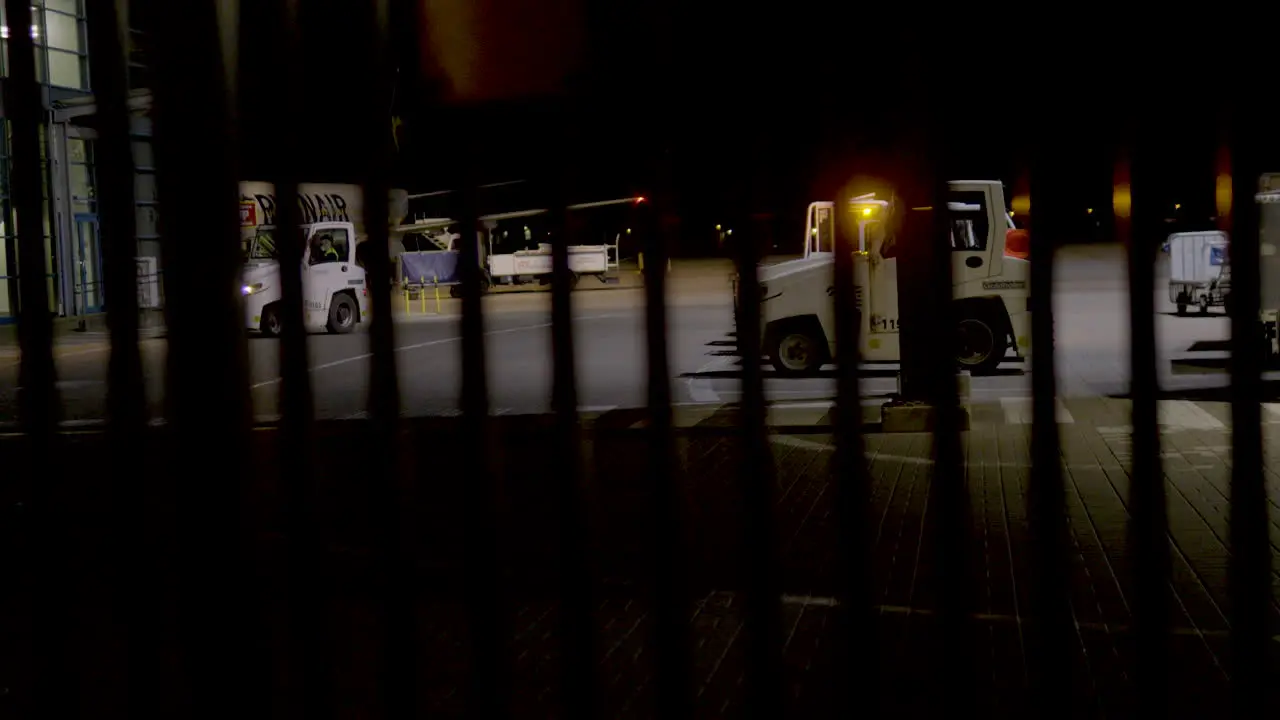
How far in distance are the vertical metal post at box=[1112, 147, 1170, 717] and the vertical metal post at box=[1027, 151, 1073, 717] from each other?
13 centimetres

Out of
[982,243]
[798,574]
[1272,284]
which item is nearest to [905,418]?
[982,243]

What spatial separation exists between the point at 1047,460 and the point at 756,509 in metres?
0.56

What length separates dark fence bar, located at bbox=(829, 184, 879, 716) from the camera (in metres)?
2.30

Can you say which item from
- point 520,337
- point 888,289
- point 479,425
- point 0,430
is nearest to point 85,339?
point 520,337

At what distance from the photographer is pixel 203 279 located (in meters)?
2.39

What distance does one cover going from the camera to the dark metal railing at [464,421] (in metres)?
2.29

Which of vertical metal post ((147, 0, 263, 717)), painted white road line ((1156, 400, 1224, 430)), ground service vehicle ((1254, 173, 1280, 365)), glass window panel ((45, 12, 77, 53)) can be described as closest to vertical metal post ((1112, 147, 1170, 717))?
vertical metal post ((147, 0, 263, 717))

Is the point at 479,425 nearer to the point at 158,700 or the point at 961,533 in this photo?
the point at 961,533

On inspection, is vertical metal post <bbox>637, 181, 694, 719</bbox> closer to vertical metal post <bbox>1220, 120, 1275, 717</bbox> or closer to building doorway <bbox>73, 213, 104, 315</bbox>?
vertical metal post <bbox>1220, 120, 1275, 717</bbox>

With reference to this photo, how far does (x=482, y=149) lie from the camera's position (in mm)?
2465

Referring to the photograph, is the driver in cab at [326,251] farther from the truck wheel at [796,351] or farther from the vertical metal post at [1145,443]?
the vertical metal post at [1145,443]

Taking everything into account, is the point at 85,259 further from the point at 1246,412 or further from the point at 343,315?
the point at 1246,412

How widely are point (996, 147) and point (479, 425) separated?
1107 mm

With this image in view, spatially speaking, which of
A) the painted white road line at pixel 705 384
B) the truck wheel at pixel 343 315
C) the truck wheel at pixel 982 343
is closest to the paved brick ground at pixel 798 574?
the painted white road line at pixel 705 384
